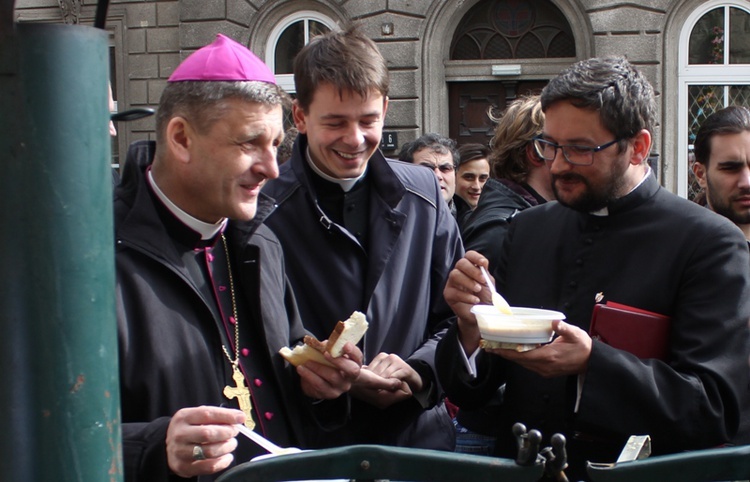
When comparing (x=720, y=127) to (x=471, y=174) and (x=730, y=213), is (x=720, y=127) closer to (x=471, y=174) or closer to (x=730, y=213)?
(x=730, y=213)

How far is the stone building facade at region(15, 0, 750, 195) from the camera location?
39.5 feet

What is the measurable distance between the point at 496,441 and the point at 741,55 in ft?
35.0

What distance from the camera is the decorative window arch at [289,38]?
510 inches

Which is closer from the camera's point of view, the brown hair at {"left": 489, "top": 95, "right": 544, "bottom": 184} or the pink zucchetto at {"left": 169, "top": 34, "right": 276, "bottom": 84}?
the pink zucchetto at {"left": 169, "top": 34, "right": 276, "bottom": 84}

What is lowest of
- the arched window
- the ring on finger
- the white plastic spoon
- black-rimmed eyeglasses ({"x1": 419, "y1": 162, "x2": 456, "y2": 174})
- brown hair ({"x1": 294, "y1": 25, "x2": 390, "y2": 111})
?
the ring on finger

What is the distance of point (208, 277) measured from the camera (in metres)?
2.43

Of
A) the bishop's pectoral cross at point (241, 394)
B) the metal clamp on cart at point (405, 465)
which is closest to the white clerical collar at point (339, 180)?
the bishop's pectoral cross at point (241, 394)

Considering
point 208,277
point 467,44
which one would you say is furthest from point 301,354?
point 467,44

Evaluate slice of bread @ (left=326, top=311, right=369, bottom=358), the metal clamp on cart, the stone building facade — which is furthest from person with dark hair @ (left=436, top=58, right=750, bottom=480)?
the stone building facade

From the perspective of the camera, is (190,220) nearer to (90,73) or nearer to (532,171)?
(90,73)

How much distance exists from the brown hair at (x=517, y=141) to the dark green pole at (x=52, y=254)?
267 cm

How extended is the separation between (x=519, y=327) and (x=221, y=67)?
3.13ft

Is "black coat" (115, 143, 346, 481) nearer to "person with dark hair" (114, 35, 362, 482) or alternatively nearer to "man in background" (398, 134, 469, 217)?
"person with dark hair" (114, 35, 362, 482)

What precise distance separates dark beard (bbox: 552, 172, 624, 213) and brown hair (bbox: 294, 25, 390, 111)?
28.5 inches
